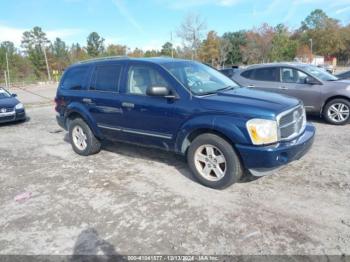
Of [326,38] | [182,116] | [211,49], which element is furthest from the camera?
[326,38]

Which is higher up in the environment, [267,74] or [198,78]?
[267,74]

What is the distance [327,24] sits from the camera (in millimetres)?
81188

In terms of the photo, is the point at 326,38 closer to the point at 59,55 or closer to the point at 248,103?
the point at 59,55

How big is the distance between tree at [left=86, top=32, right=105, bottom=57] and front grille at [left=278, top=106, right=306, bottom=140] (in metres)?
77.9

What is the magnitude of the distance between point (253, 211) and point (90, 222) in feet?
6.51

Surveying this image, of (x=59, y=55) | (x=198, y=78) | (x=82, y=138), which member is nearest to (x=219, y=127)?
(x=198, y=78)

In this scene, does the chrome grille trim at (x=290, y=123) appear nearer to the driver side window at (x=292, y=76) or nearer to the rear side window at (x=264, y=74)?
the driver side window at (x=292, y=76)

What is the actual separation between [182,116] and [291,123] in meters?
1.53

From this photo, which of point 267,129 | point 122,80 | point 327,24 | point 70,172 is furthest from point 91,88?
point 327,24

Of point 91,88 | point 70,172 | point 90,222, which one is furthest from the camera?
point 91,88

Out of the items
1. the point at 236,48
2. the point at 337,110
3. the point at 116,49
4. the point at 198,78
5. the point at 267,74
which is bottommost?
the point at 337,110

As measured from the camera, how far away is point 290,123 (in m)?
4.34

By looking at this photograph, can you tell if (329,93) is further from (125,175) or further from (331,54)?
(331,54)

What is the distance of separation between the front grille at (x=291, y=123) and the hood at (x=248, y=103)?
9 cm
